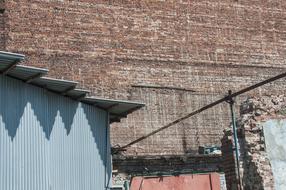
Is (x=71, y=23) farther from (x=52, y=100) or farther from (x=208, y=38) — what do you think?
(x=52, y=100)

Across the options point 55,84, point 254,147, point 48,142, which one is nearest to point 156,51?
point 254,147

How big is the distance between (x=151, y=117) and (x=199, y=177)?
16.6 ft

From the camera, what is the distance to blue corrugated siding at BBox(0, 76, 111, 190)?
8.39 meters

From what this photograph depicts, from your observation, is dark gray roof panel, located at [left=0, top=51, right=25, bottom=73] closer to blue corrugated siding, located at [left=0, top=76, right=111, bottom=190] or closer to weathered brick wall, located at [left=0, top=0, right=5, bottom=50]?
blue corrugated siding, located at [left=0, top=76, right=111, bottom=190]

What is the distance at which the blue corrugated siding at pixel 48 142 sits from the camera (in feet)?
27.5

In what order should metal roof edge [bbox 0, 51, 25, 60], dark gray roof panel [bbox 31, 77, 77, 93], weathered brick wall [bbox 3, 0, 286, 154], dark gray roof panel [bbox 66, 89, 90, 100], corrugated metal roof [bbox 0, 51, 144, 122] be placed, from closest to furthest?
metal roof edge [bbox 0, 51, 25, 60] → corrugated metal roof [bbox 0, 51, 144, 122] → dark gray roof panel [bbox 31, 77, 77, 93] → dark gray roof panel [bbox 66, 89, 90, 100] → weathered brick wall [bbox 3, 0, 286, 154]

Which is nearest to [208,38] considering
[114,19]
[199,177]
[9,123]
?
[114,19]

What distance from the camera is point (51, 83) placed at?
29.7 feet

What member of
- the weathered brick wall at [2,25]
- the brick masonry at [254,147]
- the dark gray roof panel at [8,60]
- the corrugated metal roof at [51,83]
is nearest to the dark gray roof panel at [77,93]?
the corrugated metal roof at [51,83]

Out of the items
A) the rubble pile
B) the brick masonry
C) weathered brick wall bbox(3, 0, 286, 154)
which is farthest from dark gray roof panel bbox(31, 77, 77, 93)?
weathered brick wall bbox(3, 0, 286, 154)

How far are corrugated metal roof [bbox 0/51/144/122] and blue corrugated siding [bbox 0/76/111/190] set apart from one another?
0.11m

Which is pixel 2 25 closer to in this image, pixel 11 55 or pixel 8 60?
pixel 8 60

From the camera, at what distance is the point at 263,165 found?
1153cm

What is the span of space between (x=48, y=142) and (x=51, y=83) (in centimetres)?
98
